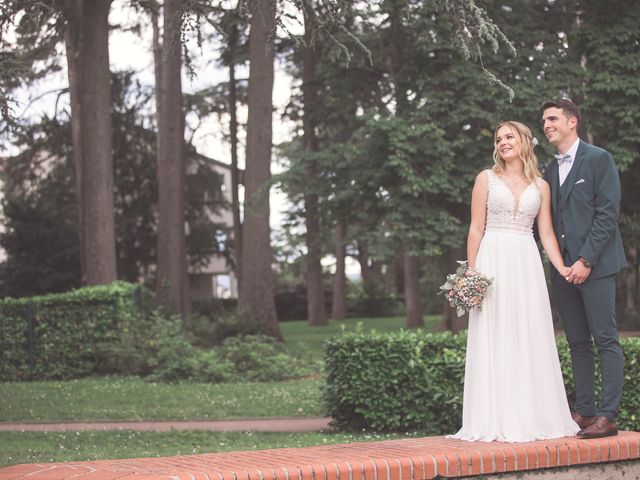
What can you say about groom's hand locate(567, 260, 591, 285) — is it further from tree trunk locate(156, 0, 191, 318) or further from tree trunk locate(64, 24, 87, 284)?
tree trunk locate(156, 0, 191, 318)

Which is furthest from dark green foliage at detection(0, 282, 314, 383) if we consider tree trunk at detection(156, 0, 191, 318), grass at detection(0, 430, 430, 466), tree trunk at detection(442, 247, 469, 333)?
tree trunk at detection(156, 0, 191, 318)

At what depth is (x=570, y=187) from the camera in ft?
22.7

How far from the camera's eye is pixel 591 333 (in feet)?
23.3

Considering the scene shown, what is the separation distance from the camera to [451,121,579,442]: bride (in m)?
6.94

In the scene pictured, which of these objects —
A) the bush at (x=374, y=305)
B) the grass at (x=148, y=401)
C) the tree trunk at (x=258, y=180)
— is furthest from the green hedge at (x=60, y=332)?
the bush at (x=374, y=305)

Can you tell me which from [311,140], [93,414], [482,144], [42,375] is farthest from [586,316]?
[311,140]

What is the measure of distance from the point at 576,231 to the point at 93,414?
353 inches

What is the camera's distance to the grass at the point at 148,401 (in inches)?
543

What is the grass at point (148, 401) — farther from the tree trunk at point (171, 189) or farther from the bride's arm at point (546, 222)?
the tree trunk at point (171, 189)

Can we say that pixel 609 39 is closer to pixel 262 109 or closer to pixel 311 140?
pixel 262 109

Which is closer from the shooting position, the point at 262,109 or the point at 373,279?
the point at 262,109

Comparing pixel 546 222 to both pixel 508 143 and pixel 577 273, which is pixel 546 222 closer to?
pixel 577 273

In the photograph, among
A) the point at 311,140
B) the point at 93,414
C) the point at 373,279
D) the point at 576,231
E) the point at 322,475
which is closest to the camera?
the point at 322,475

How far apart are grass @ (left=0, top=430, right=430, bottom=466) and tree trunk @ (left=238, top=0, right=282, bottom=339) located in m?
15.5
